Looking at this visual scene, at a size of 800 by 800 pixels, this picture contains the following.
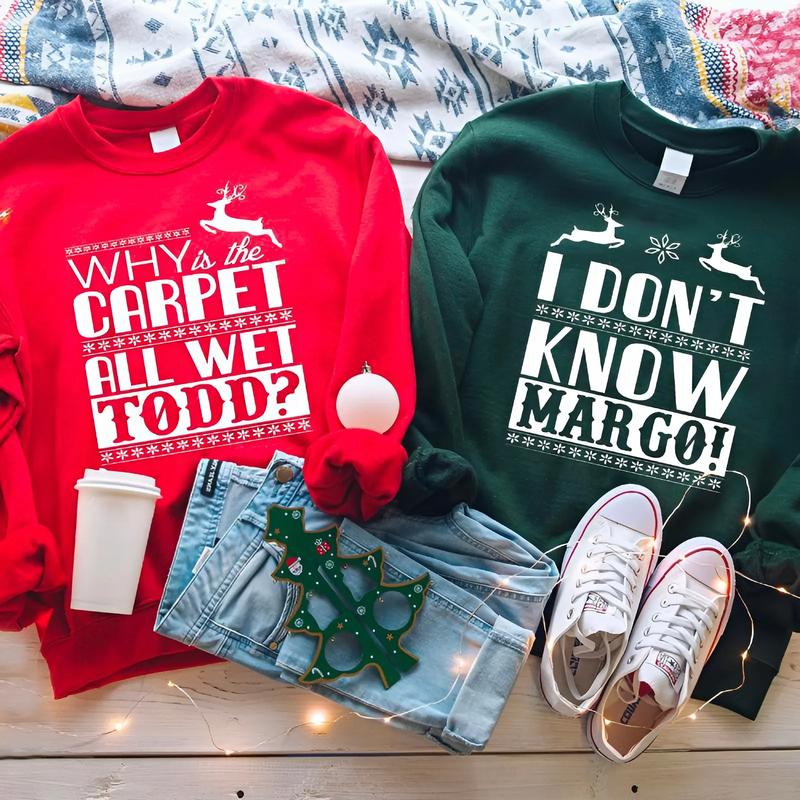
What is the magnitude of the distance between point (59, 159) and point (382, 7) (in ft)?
1.87

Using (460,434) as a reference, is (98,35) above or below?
above

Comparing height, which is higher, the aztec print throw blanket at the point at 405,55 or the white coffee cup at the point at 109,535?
the aztec print throw blanket at the point at 405,55

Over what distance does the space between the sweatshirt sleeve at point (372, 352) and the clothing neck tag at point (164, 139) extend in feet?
0.96

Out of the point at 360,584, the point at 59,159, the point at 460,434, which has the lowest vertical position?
the point at 360,584

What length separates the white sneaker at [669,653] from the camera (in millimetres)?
1141

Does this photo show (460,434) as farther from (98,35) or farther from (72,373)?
(98,35)

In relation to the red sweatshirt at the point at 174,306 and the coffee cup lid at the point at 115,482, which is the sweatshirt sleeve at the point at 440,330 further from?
the coffee cup lid at the point at 115,482

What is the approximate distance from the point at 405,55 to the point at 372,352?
0.54m

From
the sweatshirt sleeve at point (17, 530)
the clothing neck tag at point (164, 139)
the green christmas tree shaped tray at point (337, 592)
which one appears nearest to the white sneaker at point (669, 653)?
the green christmas tree shaped tray at point (337, 592)

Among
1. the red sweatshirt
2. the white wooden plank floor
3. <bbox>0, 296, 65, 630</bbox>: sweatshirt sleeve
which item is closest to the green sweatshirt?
the red sweatshirt

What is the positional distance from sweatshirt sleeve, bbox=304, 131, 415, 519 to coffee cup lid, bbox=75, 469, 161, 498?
217 millimetres

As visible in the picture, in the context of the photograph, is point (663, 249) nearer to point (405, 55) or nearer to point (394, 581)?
point (405, 55)

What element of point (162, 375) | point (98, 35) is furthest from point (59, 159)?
point (162, 375)

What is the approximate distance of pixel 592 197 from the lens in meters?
1.22
